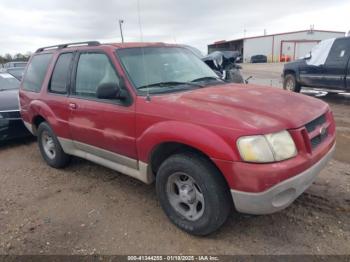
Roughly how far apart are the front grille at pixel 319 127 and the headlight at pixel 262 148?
1.54 ft

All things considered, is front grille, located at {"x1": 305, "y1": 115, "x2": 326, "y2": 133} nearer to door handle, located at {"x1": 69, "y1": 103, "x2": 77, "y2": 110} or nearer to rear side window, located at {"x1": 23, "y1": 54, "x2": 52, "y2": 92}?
door handle, located at {"x1": 69, "y1": 103, "x2": 77, "y2": 110}

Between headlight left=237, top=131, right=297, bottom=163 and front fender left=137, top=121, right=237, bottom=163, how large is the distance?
9cm

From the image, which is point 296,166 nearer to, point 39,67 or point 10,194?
point 10,194

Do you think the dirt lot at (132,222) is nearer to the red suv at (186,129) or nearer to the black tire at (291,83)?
the red suv at (186,129)

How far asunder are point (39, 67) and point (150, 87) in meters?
2.57

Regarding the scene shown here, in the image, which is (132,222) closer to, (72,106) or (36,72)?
(72,106)

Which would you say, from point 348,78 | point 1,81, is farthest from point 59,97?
point 348,78

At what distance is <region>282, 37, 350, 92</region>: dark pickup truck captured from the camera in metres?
9.04

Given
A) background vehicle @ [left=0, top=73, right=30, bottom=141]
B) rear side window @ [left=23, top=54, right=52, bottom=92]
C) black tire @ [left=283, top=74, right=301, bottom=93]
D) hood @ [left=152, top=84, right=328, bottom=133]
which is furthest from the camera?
black tire @ [left=283, top=74, right=301, bottom=93]

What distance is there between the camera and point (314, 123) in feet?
10.0

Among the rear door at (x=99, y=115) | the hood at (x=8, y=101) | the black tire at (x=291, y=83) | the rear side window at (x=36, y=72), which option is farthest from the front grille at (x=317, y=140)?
the black tire at (x=291, y=83)

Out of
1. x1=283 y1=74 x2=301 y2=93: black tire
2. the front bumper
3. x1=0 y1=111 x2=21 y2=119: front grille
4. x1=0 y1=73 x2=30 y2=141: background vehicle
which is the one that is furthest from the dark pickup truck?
x1=0 y1=111 x2=21 y2=119: front grille

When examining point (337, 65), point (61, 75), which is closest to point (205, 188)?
point (61, 75)

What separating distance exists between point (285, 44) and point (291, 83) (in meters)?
42.6
